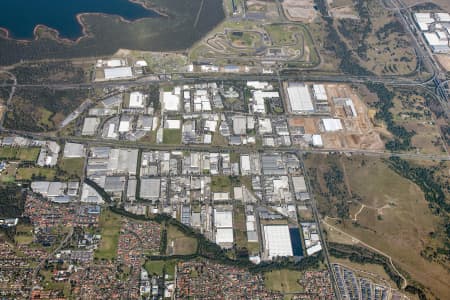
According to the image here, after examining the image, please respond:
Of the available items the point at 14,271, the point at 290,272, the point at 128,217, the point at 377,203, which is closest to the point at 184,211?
the point at 128,217

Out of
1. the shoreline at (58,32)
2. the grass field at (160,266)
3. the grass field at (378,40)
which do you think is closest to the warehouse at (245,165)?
the grass field at (160,266)

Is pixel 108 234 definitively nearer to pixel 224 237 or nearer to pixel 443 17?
pixel 224 237

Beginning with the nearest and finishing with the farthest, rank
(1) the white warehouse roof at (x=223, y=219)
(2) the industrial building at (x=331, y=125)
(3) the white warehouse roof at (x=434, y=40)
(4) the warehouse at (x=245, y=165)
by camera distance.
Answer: (1) the white warehouse roof at (x=223, y=219)
(4) the warehouse at (x=245, y=165)
(2) the industrial building at (x=331, y=125)
(3) the white warehouse roof at (x=434, y=40)

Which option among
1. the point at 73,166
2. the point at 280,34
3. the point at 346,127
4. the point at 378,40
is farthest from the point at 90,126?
the point at 378,40

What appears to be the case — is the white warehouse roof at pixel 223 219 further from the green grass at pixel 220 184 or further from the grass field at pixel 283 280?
the grass field at pixel 283 280

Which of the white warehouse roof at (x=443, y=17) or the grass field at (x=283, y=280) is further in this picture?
the white warehouse roof at (x=443, y=17)

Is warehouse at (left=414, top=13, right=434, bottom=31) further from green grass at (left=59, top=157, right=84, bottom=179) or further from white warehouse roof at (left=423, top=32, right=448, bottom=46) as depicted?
green grass at (left=59, top=157, right=84, bottom=179)

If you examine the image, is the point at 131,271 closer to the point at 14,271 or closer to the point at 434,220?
the point at 14,271
